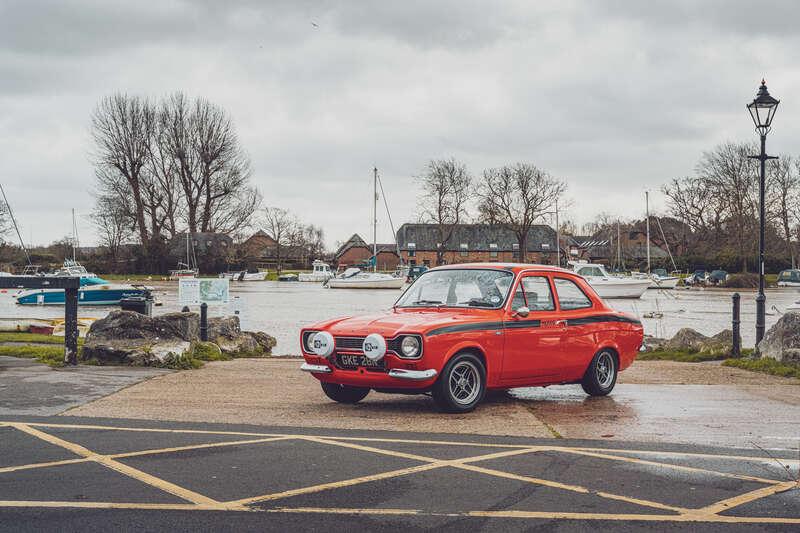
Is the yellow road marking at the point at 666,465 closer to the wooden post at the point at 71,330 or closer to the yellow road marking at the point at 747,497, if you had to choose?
the yellow road marking at the point at 747,497

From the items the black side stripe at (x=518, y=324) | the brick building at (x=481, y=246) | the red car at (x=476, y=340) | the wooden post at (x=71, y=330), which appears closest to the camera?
the red car at (x=476, y=340)

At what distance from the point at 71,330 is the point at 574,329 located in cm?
761

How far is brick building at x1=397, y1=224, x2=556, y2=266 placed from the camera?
4957 inches

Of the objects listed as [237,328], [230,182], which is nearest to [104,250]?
[230,182]

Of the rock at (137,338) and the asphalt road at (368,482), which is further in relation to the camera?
the rock at (137,338)

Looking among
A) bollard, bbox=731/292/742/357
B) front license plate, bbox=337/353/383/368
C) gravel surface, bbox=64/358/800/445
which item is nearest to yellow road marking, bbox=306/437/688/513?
gravel surface, bbox=64/358/800/445

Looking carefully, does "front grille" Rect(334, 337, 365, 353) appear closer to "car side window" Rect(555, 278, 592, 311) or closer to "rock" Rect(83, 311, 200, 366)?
"car side window" Rect(555, 278, 592, 311)

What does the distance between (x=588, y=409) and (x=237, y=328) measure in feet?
33.2

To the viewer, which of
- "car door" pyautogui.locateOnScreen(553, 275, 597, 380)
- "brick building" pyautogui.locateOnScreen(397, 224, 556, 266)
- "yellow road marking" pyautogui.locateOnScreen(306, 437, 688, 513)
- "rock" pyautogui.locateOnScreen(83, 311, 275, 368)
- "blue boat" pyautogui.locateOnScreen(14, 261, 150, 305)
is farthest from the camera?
"brick building" pyautogui.locateOnScreen(397, 224, 556, 266)

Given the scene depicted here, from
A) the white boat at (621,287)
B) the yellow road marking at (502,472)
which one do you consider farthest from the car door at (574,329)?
the white boat at (621,287)

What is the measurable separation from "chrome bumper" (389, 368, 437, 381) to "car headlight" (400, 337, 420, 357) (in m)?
0.18

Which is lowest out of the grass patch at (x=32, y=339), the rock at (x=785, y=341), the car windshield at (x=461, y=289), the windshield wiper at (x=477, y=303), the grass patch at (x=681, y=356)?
the grass patch at (x=681, y=356)

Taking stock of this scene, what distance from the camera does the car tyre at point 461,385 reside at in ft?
29.9

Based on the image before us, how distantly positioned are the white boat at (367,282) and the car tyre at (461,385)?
69350 mm
